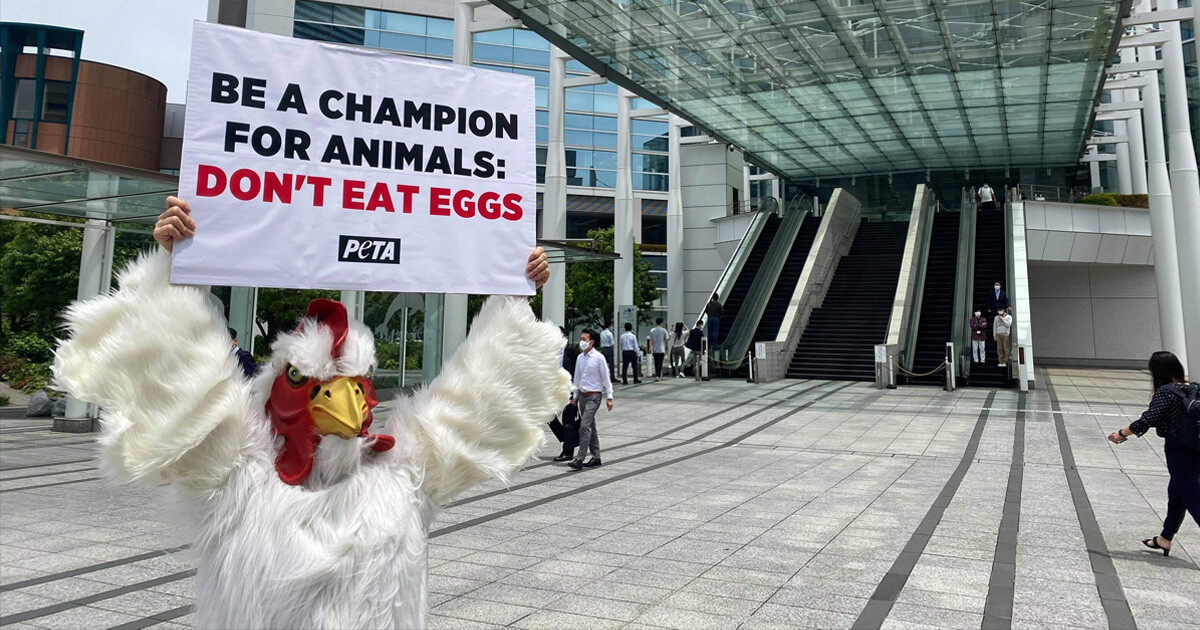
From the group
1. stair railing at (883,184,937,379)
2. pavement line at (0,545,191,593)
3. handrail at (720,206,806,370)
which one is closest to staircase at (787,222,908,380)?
stair railing at (883,184,937,379)

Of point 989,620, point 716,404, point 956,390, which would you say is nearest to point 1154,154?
point 956,390

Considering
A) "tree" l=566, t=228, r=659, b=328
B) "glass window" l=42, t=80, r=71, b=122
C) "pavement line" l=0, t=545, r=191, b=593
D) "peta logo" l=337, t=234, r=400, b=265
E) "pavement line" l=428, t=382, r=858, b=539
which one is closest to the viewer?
"peta logo" l=337, t=234, r=400, b=265

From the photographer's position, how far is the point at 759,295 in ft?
66.6

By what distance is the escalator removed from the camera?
67.8 ft

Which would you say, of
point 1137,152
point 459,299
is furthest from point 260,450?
point 1137,152

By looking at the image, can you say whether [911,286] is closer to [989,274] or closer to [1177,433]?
[989,274]

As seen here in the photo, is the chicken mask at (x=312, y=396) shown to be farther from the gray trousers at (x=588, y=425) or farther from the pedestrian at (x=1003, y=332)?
the pedestrian at (x=1003, y=332)

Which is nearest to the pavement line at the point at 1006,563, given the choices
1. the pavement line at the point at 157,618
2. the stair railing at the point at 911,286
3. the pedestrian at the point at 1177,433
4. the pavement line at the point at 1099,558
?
the pavement line at the point at 1099,558

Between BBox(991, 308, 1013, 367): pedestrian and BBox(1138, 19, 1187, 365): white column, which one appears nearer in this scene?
BBox(991, 308, 1013, 367): pedestrian

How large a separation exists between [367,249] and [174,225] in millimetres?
521

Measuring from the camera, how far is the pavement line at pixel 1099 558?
373 cm

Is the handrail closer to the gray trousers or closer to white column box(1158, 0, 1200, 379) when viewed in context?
white column box(1158, 0, 1200, 379)

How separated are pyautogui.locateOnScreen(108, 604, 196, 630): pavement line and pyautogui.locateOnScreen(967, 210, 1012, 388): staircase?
16966 millimetres

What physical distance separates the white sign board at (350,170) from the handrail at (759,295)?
16.6 meters
